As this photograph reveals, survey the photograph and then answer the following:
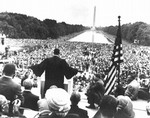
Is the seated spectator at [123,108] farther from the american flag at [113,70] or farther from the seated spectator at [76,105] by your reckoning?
the american flag at [113,70]

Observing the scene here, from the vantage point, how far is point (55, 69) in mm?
5562

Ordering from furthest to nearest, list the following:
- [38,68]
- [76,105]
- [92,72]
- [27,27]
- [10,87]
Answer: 1. [27,27]
2. [92,72]
3. [38,68]
4. [76,105]
5. [10,87]

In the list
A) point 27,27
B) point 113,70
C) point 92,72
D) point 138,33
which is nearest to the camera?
point 113,70

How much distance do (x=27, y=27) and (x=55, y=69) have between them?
85.8 metres

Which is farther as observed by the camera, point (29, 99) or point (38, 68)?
point (38, 68)

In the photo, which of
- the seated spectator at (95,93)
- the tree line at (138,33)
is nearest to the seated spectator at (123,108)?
the seated spectator at (95,93)

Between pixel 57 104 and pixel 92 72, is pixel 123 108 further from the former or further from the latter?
pixel 92 72

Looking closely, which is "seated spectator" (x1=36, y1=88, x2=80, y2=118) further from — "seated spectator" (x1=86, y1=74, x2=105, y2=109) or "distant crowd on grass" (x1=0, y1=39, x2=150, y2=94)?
"distant crowd on grass" (x1=0, y1=39, x2=150, y2=94)

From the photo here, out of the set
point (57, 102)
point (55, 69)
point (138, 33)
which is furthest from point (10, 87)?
point (138, 33)

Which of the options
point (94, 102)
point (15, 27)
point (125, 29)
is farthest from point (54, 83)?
point (125, 29)

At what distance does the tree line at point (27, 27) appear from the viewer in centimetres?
7625

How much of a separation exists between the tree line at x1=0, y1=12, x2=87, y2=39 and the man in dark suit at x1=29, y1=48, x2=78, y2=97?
6810 centimetres

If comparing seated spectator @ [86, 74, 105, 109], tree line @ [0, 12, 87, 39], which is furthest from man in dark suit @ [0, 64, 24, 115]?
tree line @ [0, 12, 87, 39]

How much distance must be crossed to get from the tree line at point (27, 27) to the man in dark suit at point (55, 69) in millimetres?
68105
